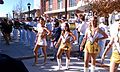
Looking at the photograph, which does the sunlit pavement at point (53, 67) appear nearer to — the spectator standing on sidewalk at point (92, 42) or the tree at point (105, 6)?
the spectator standing on sidewalk at point (92, 42)

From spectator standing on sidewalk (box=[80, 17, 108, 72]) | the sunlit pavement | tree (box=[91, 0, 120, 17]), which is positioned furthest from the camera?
tree (box=[91, 0, 120, 17])

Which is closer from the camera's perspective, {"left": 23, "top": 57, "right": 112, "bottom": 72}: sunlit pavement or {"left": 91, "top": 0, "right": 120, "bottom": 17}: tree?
{"left": 23, "top": 57, "right": 112, "bottom": 72}: sunlit pavement

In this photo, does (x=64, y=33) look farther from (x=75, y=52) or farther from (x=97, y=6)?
(x=97, y=6)

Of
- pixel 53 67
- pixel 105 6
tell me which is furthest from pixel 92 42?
pixel 105 6

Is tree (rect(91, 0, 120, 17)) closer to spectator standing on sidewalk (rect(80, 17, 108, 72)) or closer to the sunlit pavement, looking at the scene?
the sunlit pavement

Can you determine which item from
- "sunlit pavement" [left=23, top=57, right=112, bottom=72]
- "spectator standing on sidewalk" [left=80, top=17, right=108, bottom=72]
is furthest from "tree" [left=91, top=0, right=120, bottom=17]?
"spectator standing on sidewalk" [left=80, top=17, right=108, bottom=72]

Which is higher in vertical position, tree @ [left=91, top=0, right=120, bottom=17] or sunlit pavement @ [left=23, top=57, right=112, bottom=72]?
tree @ [left=91, top=0, right=120, bottom=17]

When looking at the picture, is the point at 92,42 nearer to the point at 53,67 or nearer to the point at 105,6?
the point at 53,67

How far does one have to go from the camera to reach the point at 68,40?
37.3 feet

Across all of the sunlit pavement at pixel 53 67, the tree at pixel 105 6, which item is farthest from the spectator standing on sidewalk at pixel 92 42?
the tree at pixel 105 6

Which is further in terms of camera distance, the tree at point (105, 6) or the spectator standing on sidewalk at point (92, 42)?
the tree at point (105, 6)

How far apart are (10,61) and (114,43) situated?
421cm

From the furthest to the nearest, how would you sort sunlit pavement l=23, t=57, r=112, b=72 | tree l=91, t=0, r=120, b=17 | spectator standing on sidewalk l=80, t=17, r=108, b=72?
1. tree l=91, t=0, r=120, b=17
2. sunlit pavement l=23, t=57, r=112, b=72
3. spectator standing on sidewalk l=80, t=17, r=108, b=72

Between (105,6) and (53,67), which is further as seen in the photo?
(105,6)
